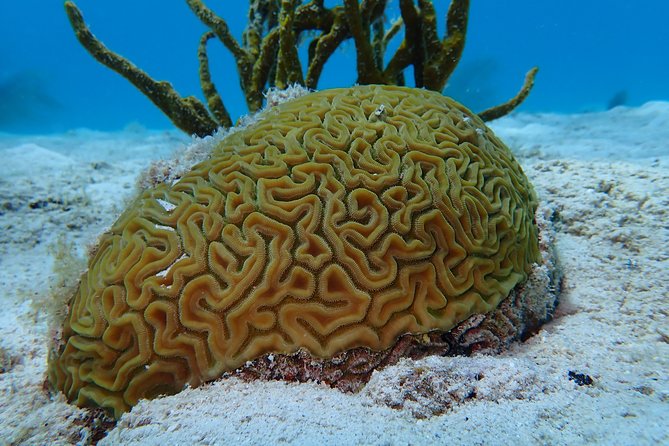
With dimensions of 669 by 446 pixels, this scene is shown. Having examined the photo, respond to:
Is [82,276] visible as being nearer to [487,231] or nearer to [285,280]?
[285,280]

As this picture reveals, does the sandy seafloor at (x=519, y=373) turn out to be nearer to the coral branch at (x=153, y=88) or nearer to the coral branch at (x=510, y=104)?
the coral branch at (x=510, y=104)

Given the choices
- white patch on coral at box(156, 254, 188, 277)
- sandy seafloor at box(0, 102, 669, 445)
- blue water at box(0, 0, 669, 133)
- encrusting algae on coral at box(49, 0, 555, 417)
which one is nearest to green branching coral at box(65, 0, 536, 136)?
sandy seafloor at box(0, 102, 669, 445)

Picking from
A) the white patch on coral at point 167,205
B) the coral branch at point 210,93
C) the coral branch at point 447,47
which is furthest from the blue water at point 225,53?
the white patch on coral at point 167,205

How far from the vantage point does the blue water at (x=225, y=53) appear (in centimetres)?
4678

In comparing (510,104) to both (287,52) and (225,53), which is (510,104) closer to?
(287,52)

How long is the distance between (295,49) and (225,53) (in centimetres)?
12372

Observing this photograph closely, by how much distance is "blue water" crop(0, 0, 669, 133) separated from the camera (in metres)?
46.8

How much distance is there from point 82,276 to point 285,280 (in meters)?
1.82

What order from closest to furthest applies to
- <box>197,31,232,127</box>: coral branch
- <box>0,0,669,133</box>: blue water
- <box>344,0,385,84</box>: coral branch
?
1. <box>344,0,385,84</box>: coral branch
2. <box>197,31,232,127</box>: coral branch
3. <box>0,0,669,133</box>: blue water

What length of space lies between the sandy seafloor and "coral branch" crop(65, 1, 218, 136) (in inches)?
80.9

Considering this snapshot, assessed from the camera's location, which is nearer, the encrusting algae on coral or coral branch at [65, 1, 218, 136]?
the encrusting algae on coral

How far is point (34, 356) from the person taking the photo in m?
3.41

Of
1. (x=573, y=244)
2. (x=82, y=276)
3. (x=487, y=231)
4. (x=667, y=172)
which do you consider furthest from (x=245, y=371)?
(x=667, y=172)

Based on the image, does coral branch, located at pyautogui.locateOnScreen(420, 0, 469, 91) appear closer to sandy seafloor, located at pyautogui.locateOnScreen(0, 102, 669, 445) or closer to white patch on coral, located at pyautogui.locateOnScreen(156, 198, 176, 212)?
sandy seafloor, located at pyautogui.locateOnScreen(0, 102, 669, 445)
